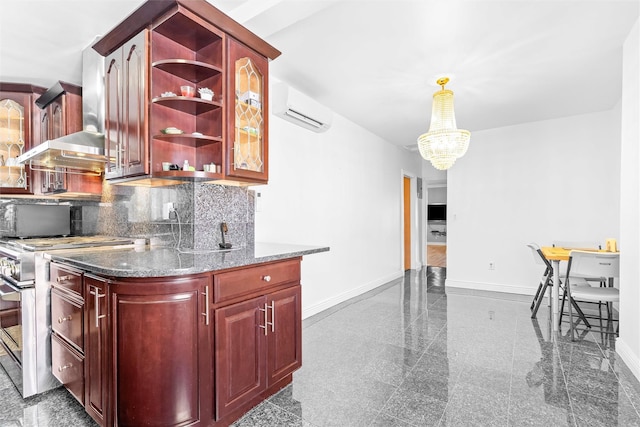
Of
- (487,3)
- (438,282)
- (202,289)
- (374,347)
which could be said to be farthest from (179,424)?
(438,282)

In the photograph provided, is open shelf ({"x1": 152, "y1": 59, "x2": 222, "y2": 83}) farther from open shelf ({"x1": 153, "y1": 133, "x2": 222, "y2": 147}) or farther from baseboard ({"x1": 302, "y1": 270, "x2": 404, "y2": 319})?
baseboard ({"x1": 302, "y1": 270, "x2": 404, "y2": 319})

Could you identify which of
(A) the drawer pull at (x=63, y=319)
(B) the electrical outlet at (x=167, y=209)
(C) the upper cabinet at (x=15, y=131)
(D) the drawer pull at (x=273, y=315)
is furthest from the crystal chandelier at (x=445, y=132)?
(C) the upper cabinet at (x=15, y=131)

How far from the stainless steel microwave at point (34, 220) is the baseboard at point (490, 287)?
16.8 feet

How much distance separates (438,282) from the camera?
557 centimetres

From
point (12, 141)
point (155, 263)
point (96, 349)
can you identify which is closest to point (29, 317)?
point (96, 349)

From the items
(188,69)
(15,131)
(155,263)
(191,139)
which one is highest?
(188,69)

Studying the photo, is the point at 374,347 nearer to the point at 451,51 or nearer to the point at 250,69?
the point at 250,69

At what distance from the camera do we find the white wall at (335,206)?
132 inches

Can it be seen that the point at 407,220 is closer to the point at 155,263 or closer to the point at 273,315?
the point at 273,315

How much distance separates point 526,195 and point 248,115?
439cm

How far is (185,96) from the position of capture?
2023 millimetres

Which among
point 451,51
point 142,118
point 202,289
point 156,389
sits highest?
point 451,51

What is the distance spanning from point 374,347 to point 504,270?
3.19 metres

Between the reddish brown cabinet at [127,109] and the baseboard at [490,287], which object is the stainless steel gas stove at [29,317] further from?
the baseboard at [490,287]
